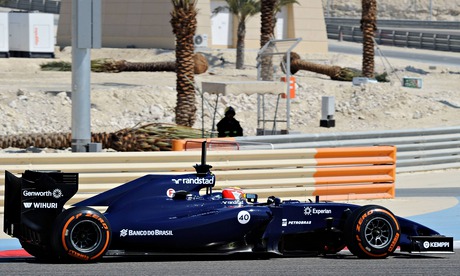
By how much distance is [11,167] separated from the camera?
13453mm

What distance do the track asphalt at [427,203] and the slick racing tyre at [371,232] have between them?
1.76 metres

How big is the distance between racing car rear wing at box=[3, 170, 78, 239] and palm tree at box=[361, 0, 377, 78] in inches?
1212

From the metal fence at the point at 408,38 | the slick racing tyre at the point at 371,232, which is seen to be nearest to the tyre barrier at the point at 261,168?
the slick racing tyre at the point at 371,232

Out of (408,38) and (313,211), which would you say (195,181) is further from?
(408,38)

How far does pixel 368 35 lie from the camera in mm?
40156

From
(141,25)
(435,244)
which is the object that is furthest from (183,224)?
(141,25)

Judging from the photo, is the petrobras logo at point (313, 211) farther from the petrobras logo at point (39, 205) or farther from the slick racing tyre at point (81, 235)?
the petrobras logo at point (39, 205)

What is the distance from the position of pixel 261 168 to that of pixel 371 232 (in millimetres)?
4470

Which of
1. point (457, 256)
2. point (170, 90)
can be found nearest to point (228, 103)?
point (170, 90)

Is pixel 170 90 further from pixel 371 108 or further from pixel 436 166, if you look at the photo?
pixel 436 166

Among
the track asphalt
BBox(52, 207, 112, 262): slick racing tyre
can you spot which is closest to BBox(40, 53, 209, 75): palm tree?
the track asphalt

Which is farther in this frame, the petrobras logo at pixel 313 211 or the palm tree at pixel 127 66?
the palm tree at pixel 127 66

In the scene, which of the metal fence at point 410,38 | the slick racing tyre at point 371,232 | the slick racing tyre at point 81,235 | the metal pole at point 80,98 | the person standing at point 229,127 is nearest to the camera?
the slick racing tyre at point 81,235

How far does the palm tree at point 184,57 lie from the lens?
91.1ft
